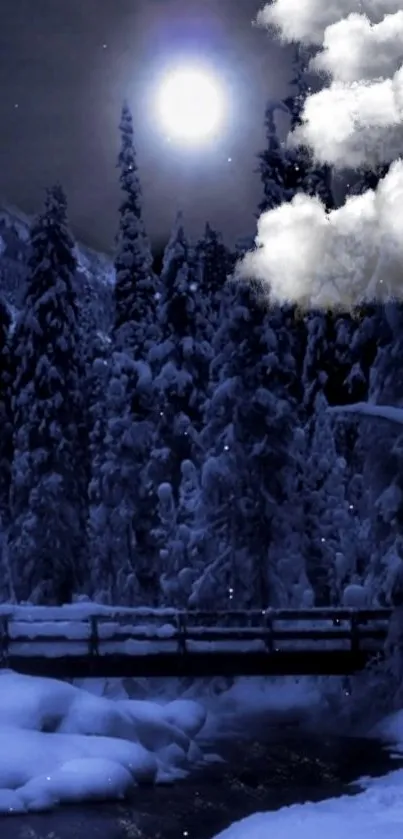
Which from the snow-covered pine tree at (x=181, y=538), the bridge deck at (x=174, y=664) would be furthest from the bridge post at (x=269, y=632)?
the snow-covered pine tree at (x=181, y=538)

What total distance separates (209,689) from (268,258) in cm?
1719

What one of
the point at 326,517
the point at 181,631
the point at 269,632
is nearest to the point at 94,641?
the point at 181,631

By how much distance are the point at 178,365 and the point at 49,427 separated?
468 cm

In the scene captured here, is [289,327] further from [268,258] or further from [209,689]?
[268,258]

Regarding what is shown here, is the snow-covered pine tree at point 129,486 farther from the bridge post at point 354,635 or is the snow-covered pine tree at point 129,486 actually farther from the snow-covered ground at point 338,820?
the snow-covered ground at point 338,820

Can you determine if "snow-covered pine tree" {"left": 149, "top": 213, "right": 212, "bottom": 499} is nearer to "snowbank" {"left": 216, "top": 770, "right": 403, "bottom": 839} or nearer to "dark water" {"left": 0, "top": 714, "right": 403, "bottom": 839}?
"dark water" {"left": 0, "top": 714, "right": 403, "bottom": 839}

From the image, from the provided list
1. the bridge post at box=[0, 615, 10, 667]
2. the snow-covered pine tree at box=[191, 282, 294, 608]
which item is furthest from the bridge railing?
the snow-covered pine tree at box=[191, 282, 294, 608]

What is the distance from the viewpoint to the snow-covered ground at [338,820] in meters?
12.0

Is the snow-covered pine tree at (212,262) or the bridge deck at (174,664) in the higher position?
the snow-covered pine tree at (212,262)

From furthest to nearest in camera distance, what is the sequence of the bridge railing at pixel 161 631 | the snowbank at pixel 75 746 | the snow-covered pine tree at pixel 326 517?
the snow-covered pine tree at pixel 326 517, the bridge railing at pixel 161 631, the snowbank at pixel 75 746

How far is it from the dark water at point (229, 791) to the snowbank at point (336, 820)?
993mm

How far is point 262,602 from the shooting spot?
33250 mm

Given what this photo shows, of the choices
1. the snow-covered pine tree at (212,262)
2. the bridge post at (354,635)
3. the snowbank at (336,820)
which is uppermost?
the snow-covered pine tree at (212,262)

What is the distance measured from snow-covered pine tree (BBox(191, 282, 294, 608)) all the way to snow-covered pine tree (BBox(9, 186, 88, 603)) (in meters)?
6.26
